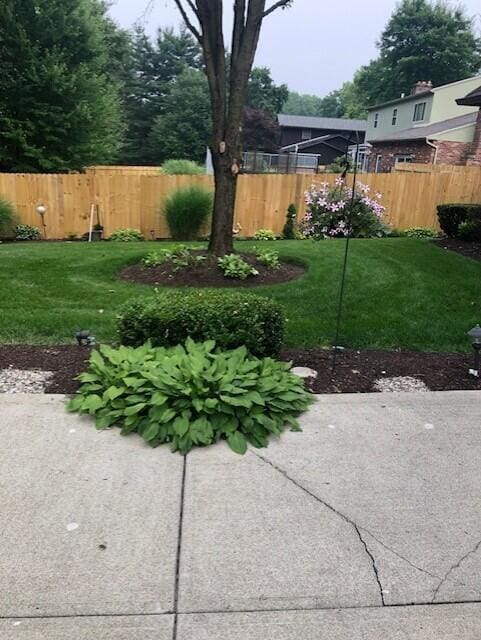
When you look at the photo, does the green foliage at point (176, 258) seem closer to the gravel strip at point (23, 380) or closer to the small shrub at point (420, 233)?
the gravel strip at point (23, 380)

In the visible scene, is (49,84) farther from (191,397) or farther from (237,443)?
(237,443)

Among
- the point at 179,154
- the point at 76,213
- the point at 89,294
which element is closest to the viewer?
the point at 89,294

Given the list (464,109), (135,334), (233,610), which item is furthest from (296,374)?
(464,109)

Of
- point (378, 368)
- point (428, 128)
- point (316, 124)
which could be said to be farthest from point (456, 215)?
→ point (316, 124)

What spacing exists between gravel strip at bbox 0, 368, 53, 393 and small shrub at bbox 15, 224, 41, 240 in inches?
354

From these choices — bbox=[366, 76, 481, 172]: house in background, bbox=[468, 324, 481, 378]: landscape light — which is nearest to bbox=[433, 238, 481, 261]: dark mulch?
bbox=[468, 324, 481, 378]: landscape light

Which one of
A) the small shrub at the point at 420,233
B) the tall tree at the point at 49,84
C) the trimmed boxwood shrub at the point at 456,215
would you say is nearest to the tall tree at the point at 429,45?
the tall tree at the point at 49,84

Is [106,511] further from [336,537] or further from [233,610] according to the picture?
[336,537]

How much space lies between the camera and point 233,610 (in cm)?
192

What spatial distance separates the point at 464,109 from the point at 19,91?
21.9 metres

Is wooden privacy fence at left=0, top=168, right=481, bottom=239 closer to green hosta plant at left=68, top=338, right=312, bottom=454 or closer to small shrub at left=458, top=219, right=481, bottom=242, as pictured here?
small shrub at left=458, top=219, right=481, bottom=242

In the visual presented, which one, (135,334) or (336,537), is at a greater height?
(135,334)

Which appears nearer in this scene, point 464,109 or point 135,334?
point 135,334

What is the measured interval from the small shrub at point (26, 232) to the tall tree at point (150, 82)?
85.5 ft
